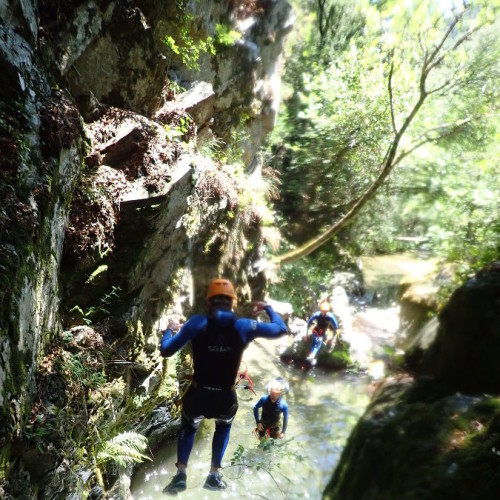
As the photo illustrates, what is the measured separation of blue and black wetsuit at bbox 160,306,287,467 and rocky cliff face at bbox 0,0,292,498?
3.46 ft

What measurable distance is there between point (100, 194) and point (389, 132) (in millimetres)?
9930

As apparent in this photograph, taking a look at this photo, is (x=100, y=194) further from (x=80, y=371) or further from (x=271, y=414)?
(x=271, y=414)

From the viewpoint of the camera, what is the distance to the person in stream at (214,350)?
4027 mm

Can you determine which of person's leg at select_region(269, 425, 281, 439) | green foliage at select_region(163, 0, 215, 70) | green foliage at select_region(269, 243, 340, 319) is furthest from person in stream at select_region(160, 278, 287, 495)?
green foliage at select_region(269, 243, 340, 319)

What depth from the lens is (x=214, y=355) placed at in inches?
162

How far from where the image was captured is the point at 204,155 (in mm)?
6973

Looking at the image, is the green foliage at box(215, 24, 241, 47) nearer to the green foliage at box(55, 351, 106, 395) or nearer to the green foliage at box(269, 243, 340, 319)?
the green foliage at box(55, 351, 106, 395)

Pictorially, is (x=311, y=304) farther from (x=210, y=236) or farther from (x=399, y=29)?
(x=399, y=29)

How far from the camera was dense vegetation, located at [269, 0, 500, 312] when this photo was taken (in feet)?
27.5

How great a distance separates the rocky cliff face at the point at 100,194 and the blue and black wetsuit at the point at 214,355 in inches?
41.5

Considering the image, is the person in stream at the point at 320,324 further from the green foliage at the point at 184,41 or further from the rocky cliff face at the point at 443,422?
the green foliage at the point at 184,41

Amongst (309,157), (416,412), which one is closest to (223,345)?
(416,412)

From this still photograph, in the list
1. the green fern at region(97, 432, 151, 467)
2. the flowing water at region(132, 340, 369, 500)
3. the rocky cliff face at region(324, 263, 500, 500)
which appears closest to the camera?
the rocky cliff face at region(324, 263, 500, 500)

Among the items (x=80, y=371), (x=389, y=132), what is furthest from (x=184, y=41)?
(x=389, y=132)
